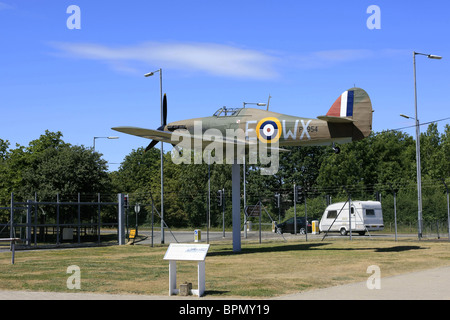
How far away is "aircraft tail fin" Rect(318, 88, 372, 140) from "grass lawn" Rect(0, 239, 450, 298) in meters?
5.33

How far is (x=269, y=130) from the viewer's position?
25375 mm

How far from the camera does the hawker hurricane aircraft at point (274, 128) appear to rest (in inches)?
945

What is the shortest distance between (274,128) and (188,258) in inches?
526

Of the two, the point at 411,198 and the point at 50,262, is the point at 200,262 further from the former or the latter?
the point at 411,198

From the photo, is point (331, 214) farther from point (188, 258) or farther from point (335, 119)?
point (188, 258)

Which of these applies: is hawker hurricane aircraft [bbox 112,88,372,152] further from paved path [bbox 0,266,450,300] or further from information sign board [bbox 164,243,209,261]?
information sign board [bbox 164,243,209,261]

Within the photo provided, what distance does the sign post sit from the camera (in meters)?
12.7

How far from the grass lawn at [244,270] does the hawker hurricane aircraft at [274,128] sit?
5.09 metres

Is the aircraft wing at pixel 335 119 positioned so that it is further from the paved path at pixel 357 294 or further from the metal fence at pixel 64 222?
the metal fence at pixel 64 222

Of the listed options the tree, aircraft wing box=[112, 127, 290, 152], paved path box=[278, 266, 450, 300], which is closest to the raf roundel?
aircraft wing box=[112, 127, 290, 152]

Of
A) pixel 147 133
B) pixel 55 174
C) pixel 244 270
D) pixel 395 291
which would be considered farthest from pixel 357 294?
pixel 55 174

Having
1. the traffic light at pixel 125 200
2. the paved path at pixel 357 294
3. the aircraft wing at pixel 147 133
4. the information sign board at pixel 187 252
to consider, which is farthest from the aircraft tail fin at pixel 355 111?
the traffic light at pixel 125 200
